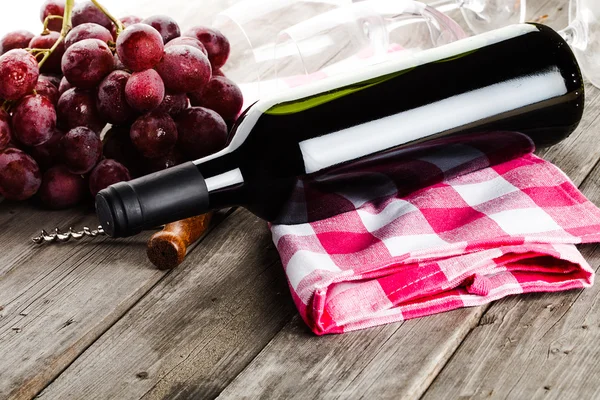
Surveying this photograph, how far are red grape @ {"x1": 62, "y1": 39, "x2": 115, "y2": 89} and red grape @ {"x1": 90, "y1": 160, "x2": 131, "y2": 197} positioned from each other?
0.08m

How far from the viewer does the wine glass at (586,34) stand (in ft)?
3.18

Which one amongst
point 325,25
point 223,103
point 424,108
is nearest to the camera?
point 424,108

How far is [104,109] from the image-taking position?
0.80 meters

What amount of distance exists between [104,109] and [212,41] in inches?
6.5

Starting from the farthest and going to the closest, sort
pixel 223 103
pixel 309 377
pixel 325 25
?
pixel 325 25
pixel 223 103
pixel 309 377

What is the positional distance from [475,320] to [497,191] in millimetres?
175

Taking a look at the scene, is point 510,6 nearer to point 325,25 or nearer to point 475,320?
point 325,25

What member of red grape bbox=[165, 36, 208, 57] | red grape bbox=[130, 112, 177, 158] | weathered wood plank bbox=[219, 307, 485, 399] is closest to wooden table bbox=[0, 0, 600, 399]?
weathered wood plank bbox=[219, 307, 485, 399]

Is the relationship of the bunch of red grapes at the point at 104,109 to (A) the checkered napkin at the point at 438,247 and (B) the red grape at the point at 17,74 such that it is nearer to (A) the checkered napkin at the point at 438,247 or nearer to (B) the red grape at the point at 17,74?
(B) the red grape at the point at 17,74

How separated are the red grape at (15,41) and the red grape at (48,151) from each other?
0.14m

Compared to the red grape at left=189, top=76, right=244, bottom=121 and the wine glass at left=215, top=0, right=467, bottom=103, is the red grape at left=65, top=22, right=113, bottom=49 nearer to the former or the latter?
the red grape at left=189, top=76, right=244, bottom=121

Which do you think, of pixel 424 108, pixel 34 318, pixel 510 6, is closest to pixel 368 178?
pixel 424 108

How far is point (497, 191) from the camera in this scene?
785mm

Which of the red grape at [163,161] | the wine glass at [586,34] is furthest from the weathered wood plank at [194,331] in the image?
the wine glass at [586,34]
